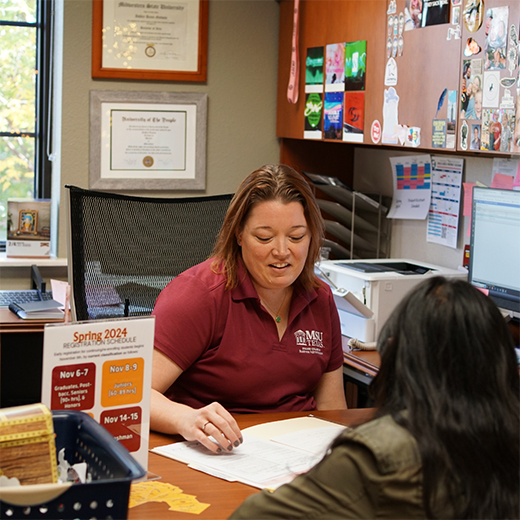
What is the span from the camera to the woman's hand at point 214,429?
1.29m

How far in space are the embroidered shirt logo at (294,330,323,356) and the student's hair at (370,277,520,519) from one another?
0.84 m

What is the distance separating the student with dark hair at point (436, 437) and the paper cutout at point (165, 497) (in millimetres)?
291

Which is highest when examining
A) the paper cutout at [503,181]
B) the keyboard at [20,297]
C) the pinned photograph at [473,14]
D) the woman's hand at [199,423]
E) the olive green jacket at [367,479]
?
the pinned photograph at [473,14]

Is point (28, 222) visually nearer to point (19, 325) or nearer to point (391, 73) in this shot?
point (19, 325)

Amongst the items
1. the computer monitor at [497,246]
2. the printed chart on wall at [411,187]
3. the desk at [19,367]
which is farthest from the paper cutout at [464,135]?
the desk at [19,367]

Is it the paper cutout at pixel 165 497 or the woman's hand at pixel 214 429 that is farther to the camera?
the woman's hand at pixel 214 429

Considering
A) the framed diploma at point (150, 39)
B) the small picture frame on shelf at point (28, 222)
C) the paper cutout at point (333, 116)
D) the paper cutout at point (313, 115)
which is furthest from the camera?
the small picture frame on shelf at point (28, 222)

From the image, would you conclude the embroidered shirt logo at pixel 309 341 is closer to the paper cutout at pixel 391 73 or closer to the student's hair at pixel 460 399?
the student's hair at pixel 460 399

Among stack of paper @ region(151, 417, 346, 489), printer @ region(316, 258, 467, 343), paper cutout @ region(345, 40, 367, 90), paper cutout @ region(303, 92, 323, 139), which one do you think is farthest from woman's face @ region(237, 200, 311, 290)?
paper cutout @ region(303, 92, 323, 139)

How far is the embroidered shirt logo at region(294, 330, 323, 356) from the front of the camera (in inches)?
66.5

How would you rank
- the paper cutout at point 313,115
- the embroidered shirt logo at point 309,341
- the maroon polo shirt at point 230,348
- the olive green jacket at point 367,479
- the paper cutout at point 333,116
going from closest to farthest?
the olive green jacket at point 367,479, the maroon polo shirt at point 230,348, the embroidered shirt logo at point 309,341, the paper cutout at point 333,116, the paper cutout at point 313,115

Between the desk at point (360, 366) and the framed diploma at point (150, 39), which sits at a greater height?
the framed diploma at point (150, 39)

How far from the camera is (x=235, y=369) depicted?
5.27 ft

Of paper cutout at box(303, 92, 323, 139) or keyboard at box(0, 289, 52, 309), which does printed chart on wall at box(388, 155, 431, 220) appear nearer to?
paper cutout at box(303, 92, 323, 139)
